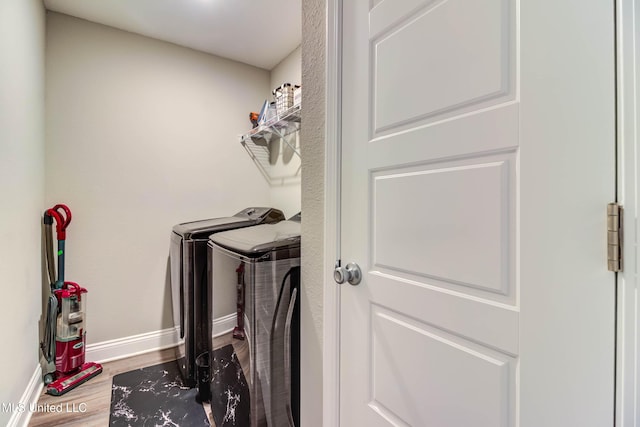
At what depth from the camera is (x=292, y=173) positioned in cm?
257

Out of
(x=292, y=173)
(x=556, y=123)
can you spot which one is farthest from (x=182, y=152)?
(x=556, y=123)

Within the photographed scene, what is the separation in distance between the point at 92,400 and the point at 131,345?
56 cm

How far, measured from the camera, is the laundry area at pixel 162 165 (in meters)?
1.90

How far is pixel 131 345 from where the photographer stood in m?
2.33

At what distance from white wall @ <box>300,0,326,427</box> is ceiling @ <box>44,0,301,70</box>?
3.31 ft

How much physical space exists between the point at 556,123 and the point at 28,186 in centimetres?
236


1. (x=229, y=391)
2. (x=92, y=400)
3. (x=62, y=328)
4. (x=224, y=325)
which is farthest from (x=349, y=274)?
(x=62, y=328)

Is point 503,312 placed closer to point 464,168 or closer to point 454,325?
point 454,325

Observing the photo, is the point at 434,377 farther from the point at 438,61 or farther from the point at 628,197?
the point at 438,61

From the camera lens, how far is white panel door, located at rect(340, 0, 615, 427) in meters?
0.50

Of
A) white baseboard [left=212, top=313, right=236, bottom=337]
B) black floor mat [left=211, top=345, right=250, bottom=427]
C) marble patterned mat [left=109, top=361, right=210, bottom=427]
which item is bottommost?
marble patterned mat [left=109, top=361, right=210, bottom=427]

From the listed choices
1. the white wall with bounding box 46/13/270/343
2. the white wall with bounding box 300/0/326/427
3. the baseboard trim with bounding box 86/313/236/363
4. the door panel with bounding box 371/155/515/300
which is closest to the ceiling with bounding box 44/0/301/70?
the white wall with bounding box 46/13/270/343

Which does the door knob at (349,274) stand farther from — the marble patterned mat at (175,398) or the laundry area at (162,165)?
the marble patterned mat at (175,398)

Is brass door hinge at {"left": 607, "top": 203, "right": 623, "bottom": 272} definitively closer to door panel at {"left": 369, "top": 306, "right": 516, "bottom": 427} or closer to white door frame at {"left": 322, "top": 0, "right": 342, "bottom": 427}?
door panel at {"left": 369, "top": 306, "right": 516, "bottom": 427}
